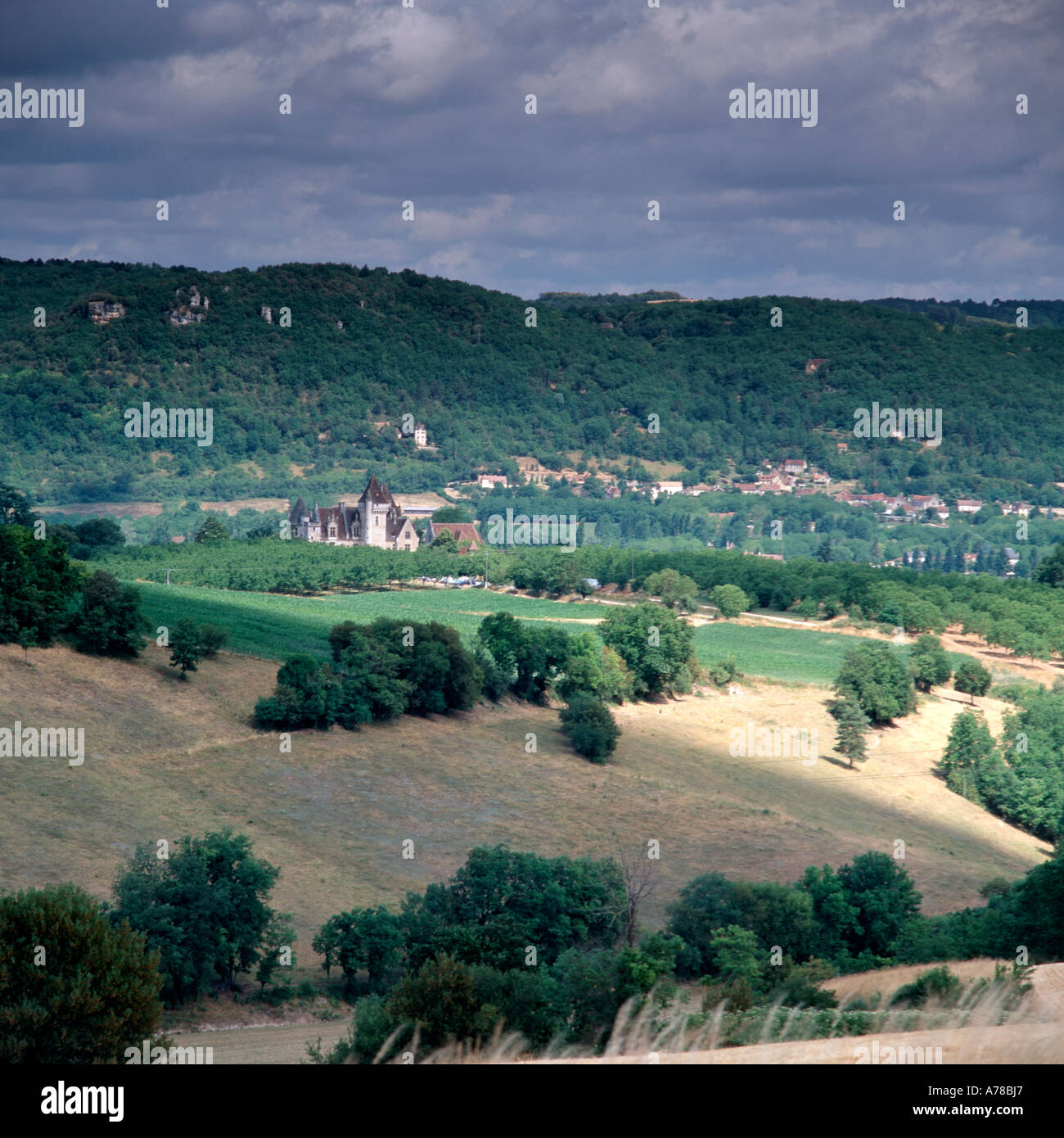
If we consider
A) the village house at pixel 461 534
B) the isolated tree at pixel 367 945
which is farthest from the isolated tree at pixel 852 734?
the village house at pixel 461 534

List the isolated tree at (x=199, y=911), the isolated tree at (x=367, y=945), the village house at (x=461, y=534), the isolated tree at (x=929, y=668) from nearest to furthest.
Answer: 1. the isolated tree at (x=199, y=911)
2. the isolated tree at (x=367, y=945)
3. the isolated tree at (x=929, y=668)
4. the village house at (x=461, y=534)

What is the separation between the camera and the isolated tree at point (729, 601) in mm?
101500

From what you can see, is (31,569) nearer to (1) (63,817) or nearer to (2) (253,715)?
(2) (253,715)

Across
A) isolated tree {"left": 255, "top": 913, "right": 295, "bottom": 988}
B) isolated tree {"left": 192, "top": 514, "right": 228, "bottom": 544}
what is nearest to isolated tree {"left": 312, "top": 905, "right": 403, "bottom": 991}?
isolated tree {"left": 255, "top": 913, "right": 295, "bottom": 988}

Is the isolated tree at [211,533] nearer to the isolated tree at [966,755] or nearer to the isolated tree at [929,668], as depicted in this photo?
the isolated tree at [929,668]

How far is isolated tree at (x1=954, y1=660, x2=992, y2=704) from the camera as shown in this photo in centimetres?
7962

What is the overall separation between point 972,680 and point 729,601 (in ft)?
82.6

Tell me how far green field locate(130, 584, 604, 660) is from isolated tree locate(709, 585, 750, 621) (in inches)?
385

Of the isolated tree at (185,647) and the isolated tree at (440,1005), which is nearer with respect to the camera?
the isolated tree at (440,1005)

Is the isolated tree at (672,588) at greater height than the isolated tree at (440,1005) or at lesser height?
greater

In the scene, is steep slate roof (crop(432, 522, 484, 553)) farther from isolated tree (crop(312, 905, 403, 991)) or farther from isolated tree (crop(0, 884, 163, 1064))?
isolated tree (crop(0, 884, 163, 1064))

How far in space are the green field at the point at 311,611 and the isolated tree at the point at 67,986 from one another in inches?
1637

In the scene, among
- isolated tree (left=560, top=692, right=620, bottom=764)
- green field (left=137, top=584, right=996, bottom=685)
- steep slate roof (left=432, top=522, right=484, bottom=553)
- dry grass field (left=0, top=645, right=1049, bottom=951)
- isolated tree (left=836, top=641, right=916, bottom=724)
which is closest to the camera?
dry grass field (left=0, top=645, right=1049, bottom=951)

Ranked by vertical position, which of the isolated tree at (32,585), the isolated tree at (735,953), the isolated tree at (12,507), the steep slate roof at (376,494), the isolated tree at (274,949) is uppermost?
the steep slate roof at (376,494)
